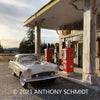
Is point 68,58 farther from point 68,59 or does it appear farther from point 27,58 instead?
point 27,58

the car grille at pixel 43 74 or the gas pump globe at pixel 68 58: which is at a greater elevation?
the gas pump globe at pixel 68 58

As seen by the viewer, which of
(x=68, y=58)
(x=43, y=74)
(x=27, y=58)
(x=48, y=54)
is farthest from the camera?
(x=48, y=54)

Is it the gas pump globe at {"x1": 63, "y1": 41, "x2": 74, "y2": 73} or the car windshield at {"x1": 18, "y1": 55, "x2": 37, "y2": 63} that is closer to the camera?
the car windshield at {"x1": 18, "y1": 55, "x2": 37, "y2": 63}

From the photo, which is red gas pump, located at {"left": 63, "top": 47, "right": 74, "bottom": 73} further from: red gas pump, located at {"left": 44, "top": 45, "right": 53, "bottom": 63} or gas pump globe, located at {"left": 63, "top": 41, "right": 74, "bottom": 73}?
red gas pump, located at {"left": 44, "top": 45, "right": 53, "bottom": 63}

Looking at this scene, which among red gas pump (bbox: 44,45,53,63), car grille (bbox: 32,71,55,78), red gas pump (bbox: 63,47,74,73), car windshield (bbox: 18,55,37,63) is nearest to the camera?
car grille (bbox: 32,71,55,78)

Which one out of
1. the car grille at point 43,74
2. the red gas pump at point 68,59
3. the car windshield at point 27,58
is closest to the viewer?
the car grille at point 43,74

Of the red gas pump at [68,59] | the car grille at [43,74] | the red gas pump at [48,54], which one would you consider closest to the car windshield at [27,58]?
the car grille at [43,74]

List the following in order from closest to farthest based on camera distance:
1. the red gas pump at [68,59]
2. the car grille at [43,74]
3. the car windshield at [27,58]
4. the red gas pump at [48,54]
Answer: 1. the car grille at [43,74]
2. the car windshield at [27,58]
3. the red gas pump at [68,59]
4. the red gas pump at [48,54]

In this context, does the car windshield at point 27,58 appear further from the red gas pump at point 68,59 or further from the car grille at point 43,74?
the red gas pump at point 68,59

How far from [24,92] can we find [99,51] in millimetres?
5510

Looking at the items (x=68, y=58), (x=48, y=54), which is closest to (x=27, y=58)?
(x=68, y=58)

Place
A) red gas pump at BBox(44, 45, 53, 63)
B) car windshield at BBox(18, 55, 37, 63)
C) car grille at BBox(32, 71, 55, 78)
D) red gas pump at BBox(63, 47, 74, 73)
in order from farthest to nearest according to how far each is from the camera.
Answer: red gas pump at BBox(44, 45, 53, 63) < red gas pump at BBox(63, 47, 74, 73) < car windshield at BBox(18, 55, 37, 63) < car grille at BBox(32, 71, 55, 78)

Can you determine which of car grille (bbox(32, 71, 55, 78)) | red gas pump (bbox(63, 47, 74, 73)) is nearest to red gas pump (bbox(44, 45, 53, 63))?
red gas pump (bbox(63, 47, 74, 73))

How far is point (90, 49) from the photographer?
4.32m
